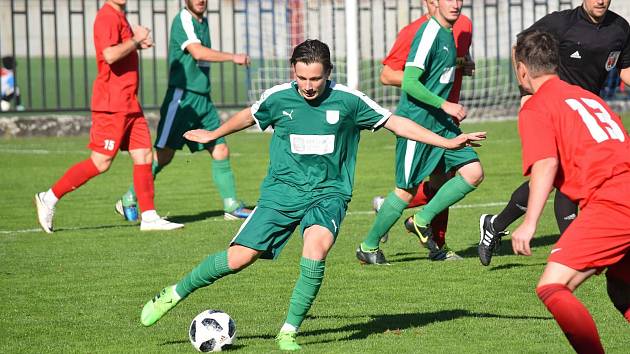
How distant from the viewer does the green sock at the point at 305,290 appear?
619 cm

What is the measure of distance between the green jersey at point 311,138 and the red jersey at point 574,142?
1.42 metres

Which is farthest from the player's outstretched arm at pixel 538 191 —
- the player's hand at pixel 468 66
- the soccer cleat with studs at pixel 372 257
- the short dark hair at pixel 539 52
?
the player's hand at pixel 468 66

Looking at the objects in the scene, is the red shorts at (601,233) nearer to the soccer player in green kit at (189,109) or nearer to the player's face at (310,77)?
the player's face at (310,77)

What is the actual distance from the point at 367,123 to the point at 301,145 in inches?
A: 15.3

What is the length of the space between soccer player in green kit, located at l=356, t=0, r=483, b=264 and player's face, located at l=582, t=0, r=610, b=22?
0.96m

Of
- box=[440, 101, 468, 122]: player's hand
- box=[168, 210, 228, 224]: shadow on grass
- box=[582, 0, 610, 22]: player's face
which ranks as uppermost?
box=[582, 0, 610, 22]: player's face

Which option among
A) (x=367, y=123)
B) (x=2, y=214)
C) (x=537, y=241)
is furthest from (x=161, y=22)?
(x=367, y=123)

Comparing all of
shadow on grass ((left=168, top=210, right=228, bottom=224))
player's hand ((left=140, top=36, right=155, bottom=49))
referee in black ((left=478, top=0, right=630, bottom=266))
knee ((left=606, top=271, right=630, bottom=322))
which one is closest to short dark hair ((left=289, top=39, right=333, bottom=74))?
knee ((left=606, top=271, right=630, bottom=322))

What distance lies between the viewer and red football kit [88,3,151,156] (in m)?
10.6

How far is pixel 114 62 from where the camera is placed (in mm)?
10539

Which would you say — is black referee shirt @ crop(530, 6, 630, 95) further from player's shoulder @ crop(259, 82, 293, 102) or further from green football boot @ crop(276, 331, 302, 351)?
green football boot @ crop(276, 331, 302, 351)

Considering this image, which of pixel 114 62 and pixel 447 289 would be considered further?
pixel 114 62

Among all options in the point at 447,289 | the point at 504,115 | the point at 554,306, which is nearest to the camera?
the point at 554,306

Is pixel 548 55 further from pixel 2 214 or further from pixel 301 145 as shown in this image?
pixel 2 214
